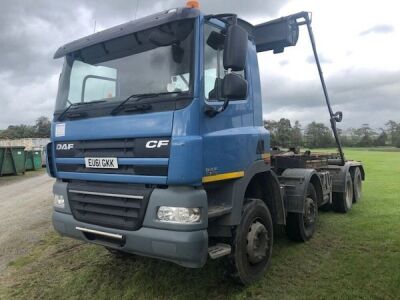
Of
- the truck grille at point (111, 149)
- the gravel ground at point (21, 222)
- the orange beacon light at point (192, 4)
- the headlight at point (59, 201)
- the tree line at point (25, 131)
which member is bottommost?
the gravel ground at point (21, 222)

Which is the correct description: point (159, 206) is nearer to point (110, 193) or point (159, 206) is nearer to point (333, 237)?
point (110, 193)

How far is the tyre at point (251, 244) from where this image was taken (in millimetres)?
4230

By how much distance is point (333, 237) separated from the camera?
251 inches

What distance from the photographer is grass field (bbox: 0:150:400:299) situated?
14.2 feet

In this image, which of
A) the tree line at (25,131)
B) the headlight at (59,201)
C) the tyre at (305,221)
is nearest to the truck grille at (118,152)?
the headlight at (59,201)

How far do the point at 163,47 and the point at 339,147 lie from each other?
6.38 metres

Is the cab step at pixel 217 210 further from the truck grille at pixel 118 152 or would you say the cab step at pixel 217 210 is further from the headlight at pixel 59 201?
the headlight at pixel 59 201

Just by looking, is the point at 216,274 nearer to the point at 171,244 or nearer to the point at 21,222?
the point at 171,244

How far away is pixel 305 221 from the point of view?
6160mm

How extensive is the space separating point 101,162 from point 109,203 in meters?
0.44

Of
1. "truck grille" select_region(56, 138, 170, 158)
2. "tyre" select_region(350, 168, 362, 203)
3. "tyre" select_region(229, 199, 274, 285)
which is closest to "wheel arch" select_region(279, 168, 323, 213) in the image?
"tyre" select_region(229, 199, 274, 285)

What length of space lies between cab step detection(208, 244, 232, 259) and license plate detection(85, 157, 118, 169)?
1.27 meters

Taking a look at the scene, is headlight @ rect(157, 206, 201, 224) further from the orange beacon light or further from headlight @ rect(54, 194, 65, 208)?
Result: the orange beacon light

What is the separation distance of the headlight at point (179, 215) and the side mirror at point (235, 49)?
1384 mm
